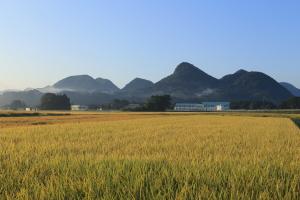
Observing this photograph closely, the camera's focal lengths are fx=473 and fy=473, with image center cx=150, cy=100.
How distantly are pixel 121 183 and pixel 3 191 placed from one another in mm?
1479

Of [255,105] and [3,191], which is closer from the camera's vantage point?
[3,191]

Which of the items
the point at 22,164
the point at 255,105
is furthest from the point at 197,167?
the point at 255,105

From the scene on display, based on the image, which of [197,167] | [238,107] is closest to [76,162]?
[197,167]

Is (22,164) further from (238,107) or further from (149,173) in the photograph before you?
(238,107)

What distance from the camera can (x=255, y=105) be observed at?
184125mm

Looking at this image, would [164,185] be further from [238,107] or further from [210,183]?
[238,107]

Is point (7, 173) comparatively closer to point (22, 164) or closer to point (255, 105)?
point (22, 164)

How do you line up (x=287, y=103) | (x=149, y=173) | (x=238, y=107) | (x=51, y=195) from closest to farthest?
(x=51, y=195), (x=149, y=173), (x=287, y=103), (x=238, y=107)

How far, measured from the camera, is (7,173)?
7234mm

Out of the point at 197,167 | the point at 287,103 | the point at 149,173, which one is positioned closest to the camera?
the point at 149,173

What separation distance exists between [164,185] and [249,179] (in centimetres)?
110

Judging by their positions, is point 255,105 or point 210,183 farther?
point 255,105

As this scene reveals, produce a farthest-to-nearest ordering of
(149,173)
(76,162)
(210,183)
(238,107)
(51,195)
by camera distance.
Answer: (238,107) < (76,162) < (149,173) < (210,183) < (51,195)

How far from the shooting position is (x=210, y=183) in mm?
5781
